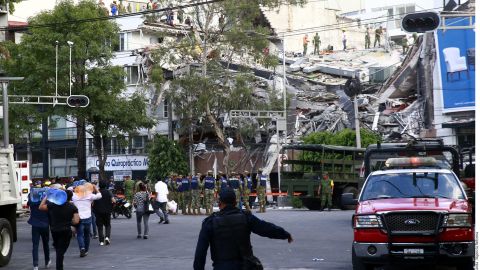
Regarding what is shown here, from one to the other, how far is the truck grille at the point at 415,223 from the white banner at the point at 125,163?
51.7 metres

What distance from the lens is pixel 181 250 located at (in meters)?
21.1

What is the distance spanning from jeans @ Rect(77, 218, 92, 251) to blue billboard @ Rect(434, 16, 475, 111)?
33.5 metres

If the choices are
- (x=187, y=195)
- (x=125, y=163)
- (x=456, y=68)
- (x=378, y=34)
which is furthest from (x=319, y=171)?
(x=378, y=34)

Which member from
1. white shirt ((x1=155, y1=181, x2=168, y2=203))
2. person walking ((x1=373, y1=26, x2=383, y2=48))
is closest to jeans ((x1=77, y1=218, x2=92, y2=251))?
white shirt ((x1=155, y1=181, x2=168, y2=203))

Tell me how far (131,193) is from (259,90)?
65.8ft

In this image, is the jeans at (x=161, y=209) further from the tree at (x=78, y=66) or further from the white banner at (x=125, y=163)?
the white banner at (x=125, y=163)

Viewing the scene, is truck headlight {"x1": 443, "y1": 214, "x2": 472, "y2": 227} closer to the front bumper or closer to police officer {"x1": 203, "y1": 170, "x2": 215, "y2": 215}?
the front bumper

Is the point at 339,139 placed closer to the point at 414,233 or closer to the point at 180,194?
the point at 180,194

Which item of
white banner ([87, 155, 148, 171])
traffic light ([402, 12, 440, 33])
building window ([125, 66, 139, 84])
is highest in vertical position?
building window ([125, 66, 139, 84])

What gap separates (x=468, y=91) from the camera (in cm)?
5106

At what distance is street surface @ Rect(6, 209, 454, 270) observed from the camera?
18.3m

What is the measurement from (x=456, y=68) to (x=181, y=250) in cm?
3345

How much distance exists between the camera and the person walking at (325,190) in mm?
37531

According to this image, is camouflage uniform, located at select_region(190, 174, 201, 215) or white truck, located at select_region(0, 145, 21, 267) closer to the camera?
white truck, located at select_region(0, 145, 21, 267)
